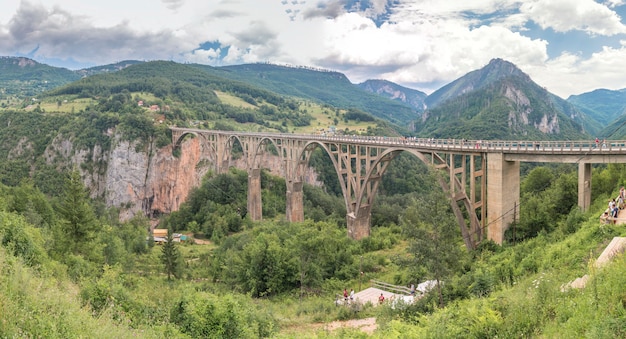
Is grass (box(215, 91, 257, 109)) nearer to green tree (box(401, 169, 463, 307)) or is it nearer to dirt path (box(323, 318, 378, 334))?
dirt path (box(323, 318, 378, 334))

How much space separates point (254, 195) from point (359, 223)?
2694cm

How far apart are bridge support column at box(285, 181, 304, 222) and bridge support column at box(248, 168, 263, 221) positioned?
37.0 ft

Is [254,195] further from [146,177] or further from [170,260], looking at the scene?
[146,177]

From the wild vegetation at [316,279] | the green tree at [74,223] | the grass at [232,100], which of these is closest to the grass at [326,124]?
the grass at [232,100]

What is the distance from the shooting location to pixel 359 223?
4559cm

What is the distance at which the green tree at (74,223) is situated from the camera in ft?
90.9

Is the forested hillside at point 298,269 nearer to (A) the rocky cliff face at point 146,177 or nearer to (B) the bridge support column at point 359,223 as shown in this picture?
(B) the bridge support column at point 359,223

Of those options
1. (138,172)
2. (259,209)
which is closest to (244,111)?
(138,172)

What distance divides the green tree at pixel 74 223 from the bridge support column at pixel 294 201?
30.8 m

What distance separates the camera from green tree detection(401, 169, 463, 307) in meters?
18.2

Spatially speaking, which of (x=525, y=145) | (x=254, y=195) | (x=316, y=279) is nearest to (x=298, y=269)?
(x=316, y=279)

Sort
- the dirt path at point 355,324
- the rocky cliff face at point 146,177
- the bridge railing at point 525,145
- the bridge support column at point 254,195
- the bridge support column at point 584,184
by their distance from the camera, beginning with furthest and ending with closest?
the rocky cliff face at point 146,177
the bridge support column at point 254,195
the bridge support column at point 584,184
the bridge railing at point 525,145
the dirt path at point 355,324

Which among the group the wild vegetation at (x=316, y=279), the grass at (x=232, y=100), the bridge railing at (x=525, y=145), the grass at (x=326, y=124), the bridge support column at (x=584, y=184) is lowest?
the wild vegetation at (x=316, y=279)

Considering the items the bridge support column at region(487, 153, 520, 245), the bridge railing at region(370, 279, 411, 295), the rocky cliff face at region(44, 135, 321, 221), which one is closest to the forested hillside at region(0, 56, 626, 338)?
the bridge support column at region(487, 153, 520, 245)
